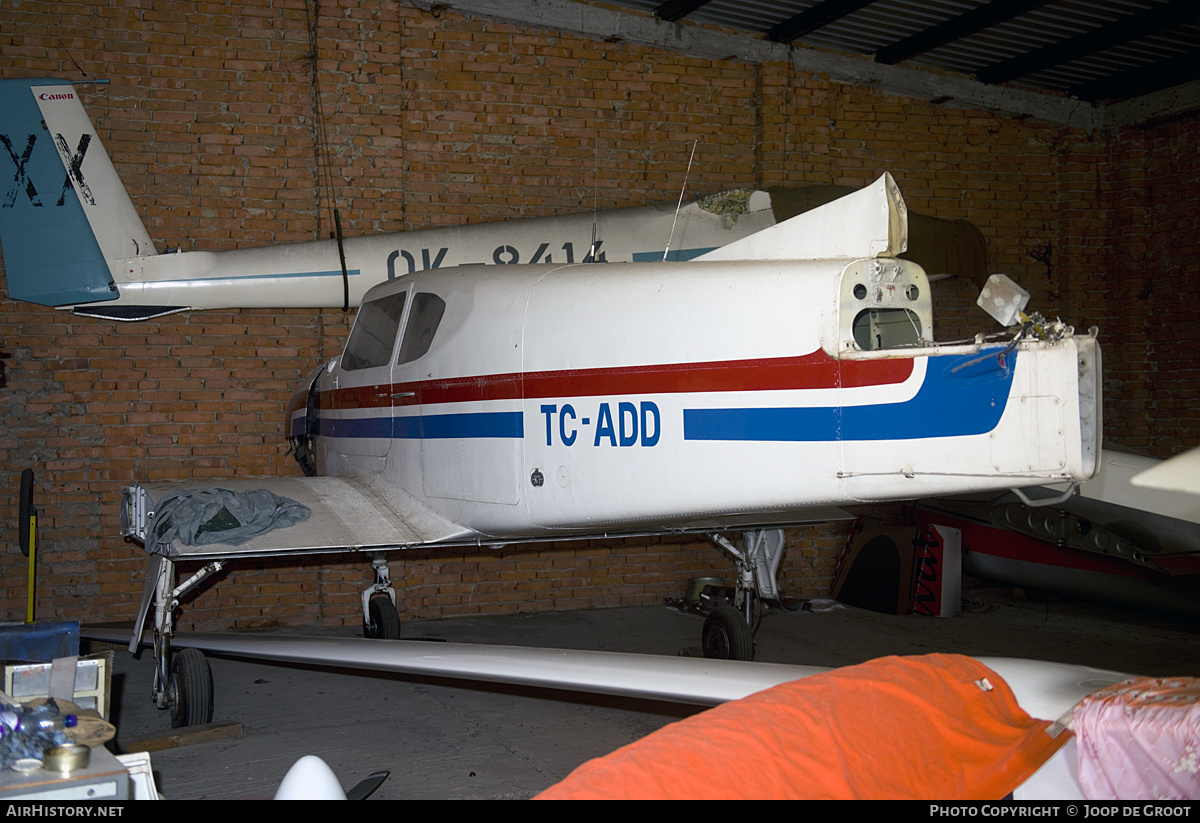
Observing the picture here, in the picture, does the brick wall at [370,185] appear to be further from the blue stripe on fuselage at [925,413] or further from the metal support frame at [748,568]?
the blue stripe on fuselage at [925,413]

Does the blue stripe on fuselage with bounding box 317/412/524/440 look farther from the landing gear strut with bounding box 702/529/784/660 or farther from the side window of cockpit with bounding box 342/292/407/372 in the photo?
the landing gear strut with bounding box 702/529/784/660

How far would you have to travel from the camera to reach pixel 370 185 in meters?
7.83

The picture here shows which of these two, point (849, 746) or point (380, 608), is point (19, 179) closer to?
point (380, 608)

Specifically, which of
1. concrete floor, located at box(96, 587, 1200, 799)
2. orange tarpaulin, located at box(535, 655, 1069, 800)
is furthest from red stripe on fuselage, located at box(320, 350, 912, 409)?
concrete floor, located at box(96, 587, 1200, 799)

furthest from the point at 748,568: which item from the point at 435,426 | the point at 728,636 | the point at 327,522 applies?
the point at 327,522

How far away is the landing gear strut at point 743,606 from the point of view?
5.51 m

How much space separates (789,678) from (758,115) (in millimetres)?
6858

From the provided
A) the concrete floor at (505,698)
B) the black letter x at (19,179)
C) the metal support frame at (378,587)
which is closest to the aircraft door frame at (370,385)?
the metal support frame at (378,587)

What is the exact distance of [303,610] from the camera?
7723 mm

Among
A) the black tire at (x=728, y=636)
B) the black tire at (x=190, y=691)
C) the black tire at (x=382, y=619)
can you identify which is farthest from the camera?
the black tire at (x=382, y=619)

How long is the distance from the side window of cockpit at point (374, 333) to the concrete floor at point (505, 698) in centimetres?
204

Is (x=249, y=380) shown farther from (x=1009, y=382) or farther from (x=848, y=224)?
(x=1009, y=382)
